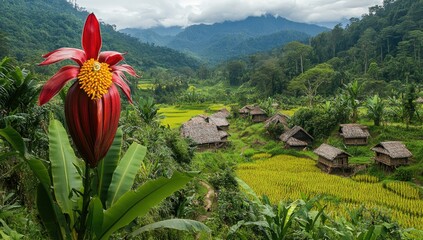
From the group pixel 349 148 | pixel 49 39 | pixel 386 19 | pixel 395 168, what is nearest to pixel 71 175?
pixel 395 168

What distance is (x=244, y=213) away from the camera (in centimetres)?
751

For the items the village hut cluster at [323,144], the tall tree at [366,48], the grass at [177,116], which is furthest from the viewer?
the tall tree at [366,48]

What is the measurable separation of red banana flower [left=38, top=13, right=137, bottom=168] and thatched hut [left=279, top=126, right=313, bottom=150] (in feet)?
73.6

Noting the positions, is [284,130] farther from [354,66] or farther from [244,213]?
[354,66]

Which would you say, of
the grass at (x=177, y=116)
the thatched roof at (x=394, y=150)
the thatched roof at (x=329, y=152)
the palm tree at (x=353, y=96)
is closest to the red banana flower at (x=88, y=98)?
the thatched roof at (x=329, y=152)

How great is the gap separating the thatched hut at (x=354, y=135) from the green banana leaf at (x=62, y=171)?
2132 centimetres

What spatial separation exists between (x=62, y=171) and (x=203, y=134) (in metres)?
21.4

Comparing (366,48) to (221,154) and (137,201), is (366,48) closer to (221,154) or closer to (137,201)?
(221,154)

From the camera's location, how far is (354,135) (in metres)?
21.0

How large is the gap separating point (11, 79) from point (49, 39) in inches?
2694

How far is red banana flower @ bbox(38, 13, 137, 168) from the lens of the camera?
54.3 inches

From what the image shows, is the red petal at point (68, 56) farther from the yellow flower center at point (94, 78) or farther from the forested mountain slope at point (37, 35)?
the forested mountain slope at point (37, 35)

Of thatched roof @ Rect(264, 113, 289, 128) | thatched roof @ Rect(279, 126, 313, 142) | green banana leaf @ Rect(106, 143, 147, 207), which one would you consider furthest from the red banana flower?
thatched roof @ Rect(264, 113, 289, 128)

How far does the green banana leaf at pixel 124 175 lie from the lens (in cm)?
213
